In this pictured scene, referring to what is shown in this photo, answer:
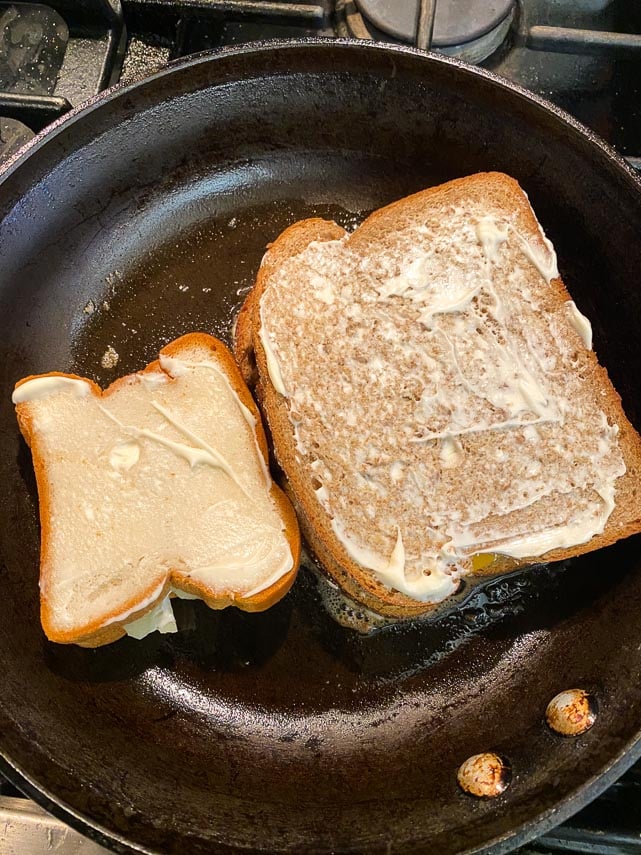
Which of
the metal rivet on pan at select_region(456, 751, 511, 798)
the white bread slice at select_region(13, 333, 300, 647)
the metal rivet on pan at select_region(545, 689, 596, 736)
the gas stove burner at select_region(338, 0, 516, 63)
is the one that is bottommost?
the metal rivet on pan at select_region(456, 751, 511, 798)

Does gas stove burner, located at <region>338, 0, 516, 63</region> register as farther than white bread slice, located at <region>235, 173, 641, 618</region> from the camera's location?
Yes

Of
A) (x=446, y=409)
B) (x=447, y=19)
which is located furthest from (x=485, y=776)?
(x=447, y=19)

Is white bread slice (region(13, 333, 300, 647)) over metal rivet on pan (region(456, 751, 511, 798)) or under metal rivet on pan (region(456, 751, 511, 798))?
over

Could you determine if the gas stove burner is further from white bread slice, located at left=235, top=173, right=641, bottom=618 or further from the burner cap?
white bread slice, located at left=235, top=173, right=641, bottom=618

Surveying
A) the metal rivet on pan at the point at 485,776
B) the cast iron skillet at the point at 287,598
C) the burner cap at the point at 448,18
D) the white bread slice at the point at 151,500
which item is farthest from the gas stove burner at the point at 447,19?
the metal rivet on pan at the point at 485,776

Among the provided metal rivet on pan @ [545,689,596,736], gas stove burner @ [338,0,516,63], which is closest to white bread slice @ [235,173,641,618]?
metal rivet on pan @ [545,689,596,736]

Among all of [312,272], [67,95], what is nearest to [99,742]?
[312,272]

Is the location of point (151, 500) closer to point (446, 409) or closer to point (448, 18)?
point (446, 409)
